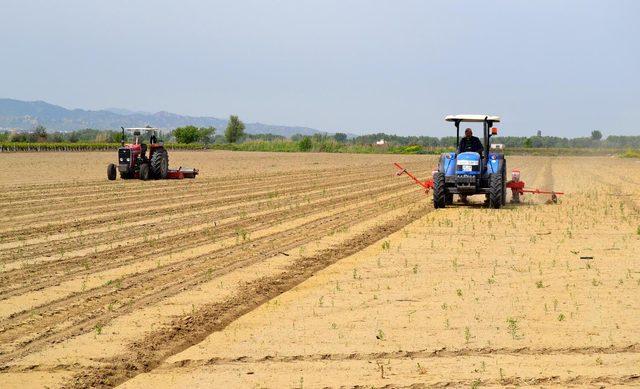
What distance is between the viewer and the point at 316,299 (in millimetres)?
8938

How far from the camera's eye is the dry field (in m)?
6.51

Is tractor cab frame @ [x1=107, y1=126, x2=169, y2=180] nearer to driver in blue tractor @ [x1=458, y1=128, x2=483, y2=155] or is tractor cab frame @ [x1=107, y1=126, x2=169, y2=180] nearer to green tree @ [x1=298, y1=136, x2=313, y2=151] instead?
driver in blue tractor @ [x1=458, y1=128, x2=483, y2=155]

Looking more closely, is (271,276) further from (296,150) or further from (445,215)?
(296,150)

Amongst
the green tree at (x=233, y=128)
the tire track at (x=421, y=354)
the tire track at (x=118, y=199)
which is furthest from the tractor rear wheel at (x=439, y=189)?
the green tree at (x=233, y=128)

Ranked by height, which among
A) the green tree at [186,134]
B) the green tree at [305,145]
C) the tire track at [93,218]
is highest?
the green tree at [186,134]

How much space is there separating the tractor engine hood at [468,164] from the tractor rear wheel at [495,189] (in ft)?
1.19

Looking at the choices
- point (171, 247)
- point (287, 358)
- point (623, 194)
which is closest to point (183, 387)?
point (287, 358)

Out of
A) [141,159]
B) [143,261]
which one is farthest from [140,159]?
[143,261]

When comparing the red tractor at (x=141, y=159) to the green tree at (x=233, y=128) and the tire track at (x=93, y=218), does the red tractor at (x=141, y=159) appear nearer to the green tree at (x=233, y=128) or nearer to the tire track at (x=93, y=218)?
the tire track at (x=93, y=218)

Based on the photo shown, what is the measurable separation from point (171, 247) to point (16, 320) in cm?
457

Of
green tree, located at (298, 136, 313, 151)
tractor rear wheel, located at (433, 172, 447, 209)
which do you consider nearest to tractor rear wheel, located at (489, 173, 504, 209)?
tractor rear wheel, located at (433, 172, 447, 209)

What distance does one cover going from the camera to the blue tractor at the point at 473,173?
18.5 m

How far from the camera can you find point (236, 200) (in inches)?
825

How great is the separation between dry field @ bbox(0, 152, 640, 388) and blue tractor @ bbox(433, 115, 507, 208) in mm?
1143
